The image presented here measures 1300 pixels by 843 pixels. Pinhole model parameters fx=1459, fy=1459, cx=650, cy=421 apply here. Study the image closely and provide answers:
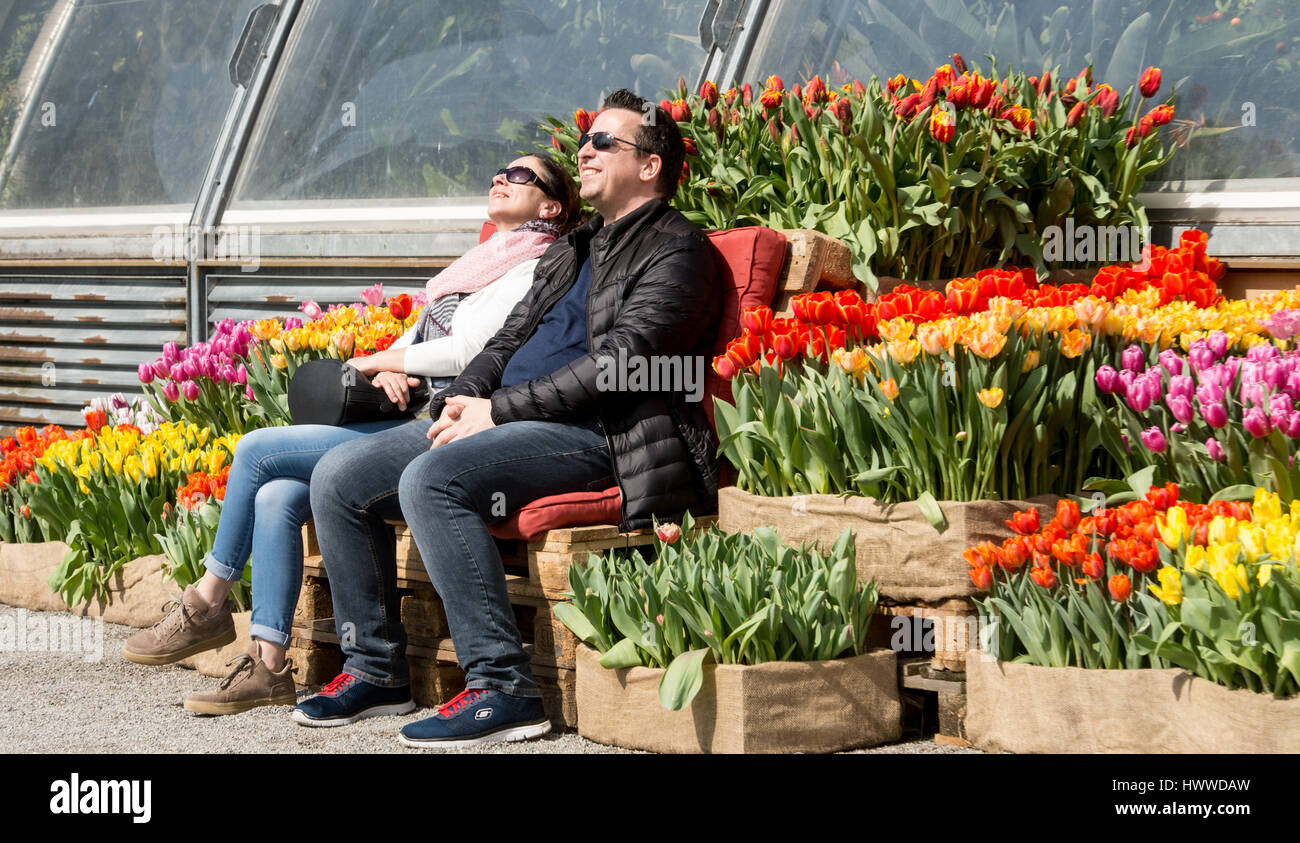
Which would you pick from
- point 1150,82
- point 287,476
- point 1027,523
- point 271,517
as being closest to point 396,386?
point 287,476

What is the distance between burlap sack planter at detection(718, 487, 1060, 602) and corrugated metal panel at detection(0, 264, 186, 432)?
15.2 ft

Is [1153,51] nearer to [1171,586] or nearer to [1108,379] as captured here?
[1108,379]

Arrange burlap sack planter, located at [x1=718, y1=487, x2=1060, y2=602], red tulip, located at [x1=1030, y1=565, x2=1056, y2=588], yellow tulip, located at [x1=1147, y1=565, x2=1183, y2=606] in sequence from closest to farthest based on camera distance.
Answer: yellow tulip, located at [x1=1147, y1=565, x2=1183, y2=606], red tulip, located at [x1=1030, y1=565, x2=1056, y2=588], burlap sack planter, located at [x1=718, y1=487, x2=1060, y2=602]

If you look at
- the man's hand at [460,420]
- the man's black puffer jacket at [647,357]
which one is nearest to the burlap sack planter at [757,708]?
the man's black puffer jacket at [647,357]

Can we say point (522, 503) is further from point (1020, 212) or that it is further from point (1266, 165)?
point (1266, 165)

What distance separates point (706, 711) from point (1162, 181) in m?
2.60

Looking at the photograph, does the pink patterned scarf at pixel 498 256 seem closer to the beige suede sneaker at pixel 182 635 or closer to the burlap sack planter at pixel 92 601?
the beige suede sneaker at pixel 182 635

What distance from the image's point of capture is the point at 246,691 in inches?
143

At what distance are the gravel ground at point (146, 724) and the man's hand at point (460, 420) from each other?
698 millimetres

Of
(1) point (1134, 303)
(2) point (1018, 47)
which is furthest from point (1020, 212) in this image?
(2) point (1018, 47)

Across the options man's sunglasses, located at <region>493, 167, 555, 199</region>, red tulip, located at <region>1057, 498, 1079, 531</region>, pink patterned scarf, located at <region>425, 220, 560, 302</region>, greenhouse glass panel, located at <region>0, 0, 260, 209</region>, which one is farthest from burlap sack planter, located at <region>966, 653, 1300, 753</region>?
greenhouse glass panel, located at <region>0, 0, 260, 209</region>

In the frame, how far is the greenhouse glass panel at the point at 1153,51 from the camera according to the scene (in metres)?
4.60

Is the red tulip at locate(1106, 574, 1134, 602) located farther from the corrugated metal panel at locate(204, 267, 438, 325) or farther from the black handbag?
the corrugated metal panel at locate(204, 267, 438, 325)

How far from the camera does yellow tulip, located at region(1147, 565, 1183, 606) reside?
2.70m
